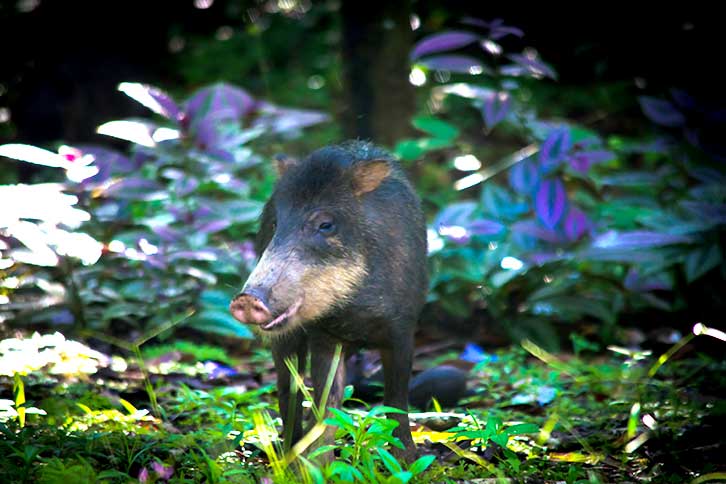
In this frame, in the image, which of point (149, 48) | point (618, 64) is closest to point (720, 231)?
point (618, 64)

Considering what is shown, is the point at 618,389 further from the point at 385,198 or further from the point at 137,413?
the point at 137,413

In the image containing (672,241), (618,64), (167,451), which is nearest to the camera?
(167,451)

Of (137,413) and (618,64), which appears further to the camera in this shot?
(618,64)

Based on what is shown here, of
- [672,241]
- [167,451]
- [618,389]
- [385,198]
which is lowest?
[618,389]

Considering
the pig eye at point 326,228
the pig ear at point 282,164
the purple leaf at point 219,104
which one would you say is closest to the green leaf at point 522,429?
the pig eye at point 326,228

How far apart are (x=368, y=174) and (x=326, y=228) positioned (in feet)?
1.01

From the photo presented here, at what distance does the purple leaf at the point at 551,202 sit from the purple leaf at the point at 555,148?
0.14m

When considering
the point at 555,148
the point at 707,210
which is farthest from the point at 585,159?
the point at 707,210

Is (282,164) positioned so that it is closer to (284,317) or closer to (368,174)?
(368,174)

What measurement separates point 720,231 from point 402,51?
376 cm

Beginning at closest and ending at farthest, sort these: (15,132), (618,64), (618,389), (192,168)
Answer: (618,389) → (192,168) → (618,64) → (15,132)

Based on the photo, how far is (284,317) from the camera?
3.10 metres

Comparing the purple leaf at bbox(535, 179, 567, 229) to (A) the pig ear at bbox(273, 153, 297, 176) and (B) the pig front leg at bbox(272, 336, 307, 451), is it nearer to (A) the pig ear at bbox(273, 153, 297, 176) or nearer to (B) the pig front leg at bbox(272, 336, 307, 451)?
(A) the pig ear at bbox(273, 153, 297, 176)

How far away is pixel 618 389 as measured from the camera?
435 centimetres
